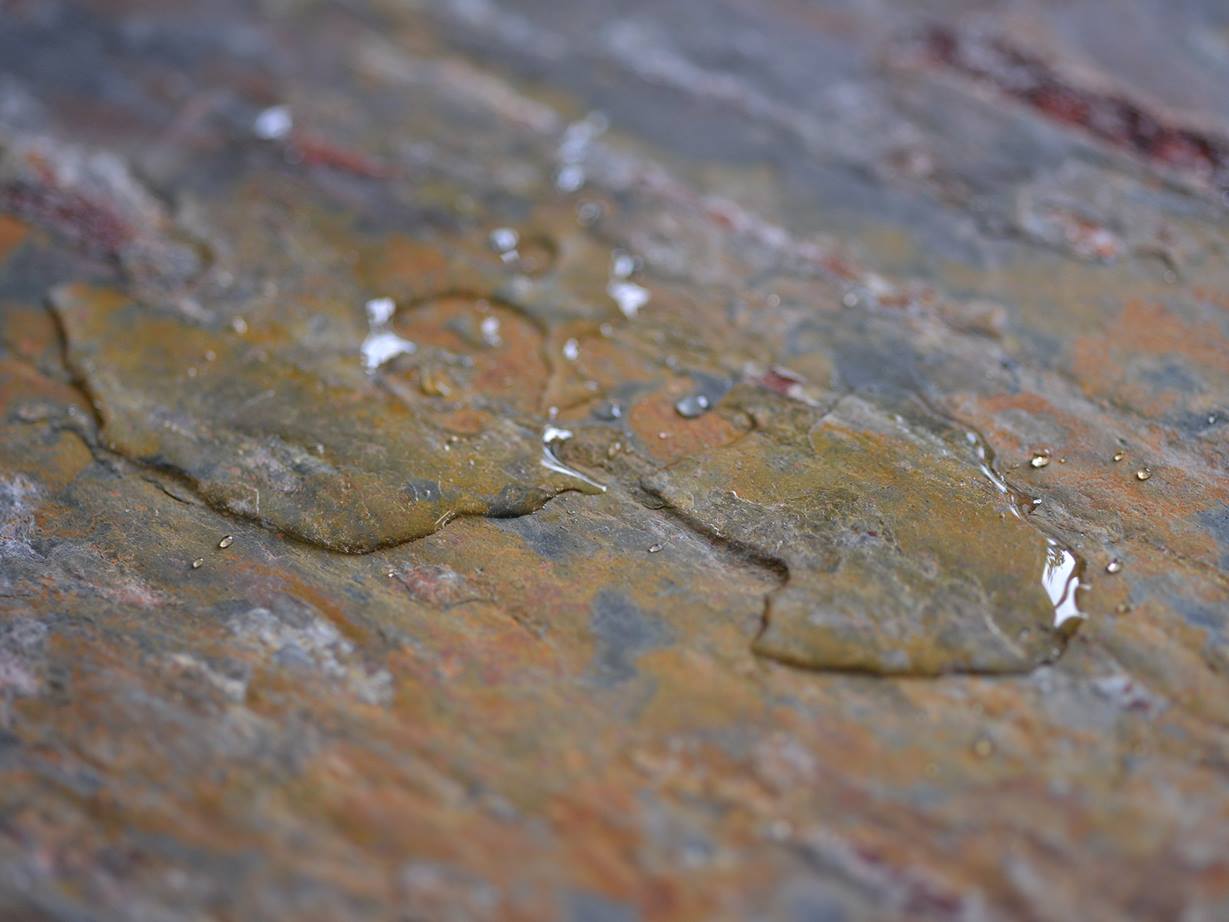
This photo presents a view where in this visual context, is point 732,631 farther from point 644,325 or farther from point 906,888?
point 644,325

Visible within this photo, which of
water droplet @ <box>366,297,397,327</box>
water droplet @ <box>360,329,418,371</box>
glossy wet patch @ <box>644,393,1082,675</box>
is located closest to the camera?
glossy wet patch @ <box>644,393,1082,675</box>

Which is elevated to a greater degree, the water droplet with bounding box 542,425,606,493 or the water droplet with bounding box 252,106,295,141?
the water droplet with bounding box 542,425,606,493

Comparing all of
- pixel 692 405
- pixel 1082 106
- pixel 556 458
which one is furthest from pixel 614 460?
pixel 1082 106

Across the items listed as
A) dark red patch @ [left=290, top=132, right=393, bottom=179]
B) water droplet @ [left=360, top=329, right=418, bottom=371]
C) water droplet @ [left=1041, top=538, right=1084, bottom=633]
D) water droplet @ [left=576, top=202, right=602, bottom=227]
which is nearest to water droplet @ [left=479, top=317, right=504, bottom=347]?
water droplet @ [left=360, top=329, right=418, bottom=371]

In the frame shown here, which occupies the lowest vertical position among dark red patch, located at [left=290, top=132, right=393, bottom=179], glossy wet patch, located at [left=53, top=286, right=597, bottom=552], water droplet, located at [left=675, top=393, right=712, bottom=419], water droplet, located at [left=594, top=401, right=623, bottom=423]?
glossy wet patch, located at [left=53, top=286, right=597, bottom=552]

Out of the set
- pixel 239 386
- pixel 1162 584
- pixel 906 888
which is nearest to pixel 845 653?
pixel 906 888

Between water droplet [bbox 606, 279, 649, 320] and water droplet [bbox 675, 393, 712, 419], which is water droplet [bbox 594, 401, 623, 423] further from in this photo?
water droplet [bbox 606, 279, 649, 320]
